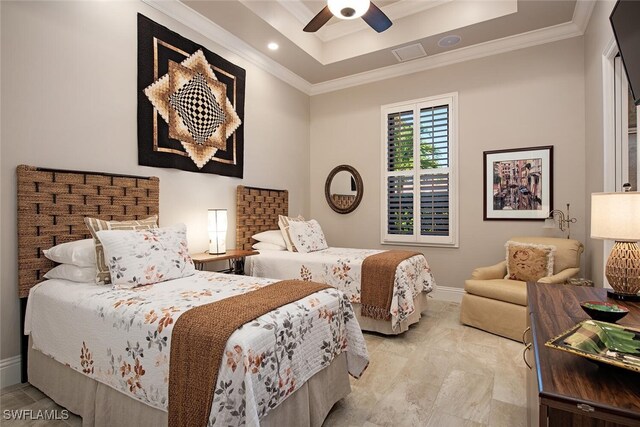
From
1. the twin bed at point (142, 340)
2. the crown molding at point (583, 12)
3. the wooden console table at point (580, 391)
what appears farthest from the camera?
the crown molding at point (583, 12)

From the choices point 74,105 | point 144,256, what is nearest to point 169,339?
point 144,256

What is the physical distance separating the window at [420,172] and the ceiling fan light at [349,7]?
204cm

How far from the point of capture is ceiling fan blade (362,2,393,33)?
8.89ft

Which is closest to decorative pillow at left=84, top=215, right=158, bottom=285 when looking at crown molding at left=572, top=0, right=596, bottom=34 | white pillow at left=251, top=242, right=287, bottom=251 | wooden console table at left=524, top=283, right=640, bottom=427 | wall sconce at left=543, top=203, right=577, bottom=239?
white pillow at left=251, top=242, right=287, bottom=251

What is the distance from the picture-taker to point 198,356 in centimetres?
131

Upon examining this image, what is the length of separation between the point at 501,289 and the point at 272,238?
2.51 meters

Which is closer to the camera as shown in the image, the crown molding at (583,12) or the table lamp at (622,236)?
the table lamp at (622,236)

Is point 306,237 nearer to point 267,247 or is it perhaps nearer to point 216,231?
point 267,247

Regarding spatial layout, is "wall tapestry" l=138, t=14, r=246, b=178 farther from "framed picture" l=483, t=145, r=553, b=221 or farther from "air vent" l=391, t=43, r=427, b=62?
"framed picture" l=483, t=145, r=553, b=221

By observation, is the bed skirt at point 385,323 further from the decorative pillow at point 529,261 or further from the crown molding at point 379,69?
the crown molding at point 379,69

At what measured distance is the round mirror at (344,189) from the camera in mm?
4891

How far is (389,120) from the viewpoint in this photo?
184 inches

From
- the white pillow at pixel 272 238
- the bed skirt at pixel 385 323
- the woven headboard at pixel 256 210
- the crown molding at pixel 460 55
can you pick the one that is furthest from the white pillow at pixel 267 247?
the crown molding at pixel 460 55

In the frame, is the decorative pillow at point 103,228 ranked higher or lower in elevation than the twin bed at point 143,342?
higher
